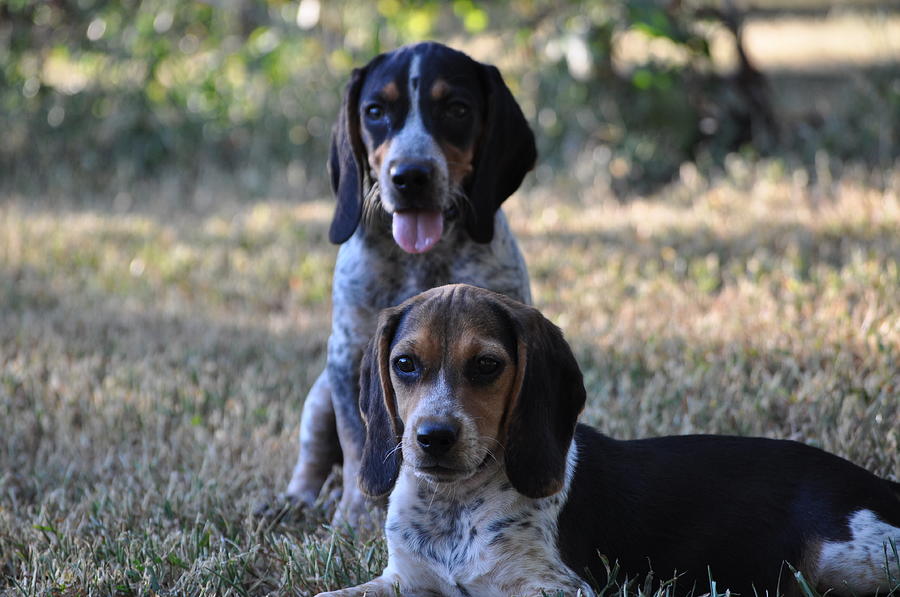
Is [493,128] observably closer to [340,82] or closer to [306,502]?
[306,502]

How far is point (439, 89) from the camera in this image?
536cm

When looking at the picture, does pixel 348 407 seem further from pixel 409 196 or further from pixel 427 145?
pixel 427 145

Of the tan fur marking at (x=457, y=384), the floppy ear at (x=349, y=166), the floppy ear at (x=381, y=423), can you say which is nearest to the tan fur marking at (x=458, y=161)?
the floppy ear at (x=349, y=166)

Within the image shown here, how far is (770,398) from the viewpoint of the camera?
19.5 ft

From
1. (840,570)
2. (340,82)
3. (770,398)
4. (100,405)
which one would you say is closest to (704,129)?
(340,82)

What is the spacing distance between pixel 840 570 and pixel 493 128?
252 cm

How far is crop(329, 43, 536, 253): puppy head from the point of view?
17.5ft

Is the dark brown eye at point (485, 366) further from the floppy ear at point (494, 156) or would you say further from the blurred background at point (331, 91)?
the blurred background at point (331, 91)

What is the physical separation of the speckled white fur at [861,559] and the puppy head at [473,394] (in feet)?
3.38

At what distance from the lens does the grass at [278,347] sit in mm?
4910

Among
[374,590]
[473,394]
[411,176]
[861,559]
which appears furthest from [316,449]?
[861,559]

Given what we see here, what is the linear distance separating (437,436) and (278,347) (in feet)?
13.5

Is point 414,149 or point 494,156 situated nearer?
point 414,149

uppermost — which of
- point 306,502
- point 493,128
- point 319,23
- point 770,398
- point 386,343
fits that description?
point 319,23
